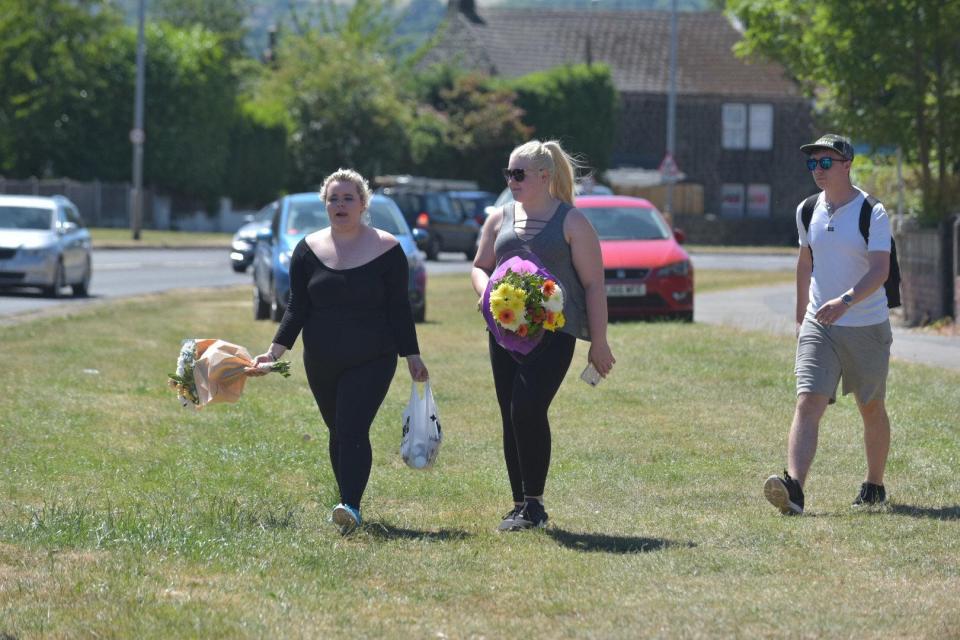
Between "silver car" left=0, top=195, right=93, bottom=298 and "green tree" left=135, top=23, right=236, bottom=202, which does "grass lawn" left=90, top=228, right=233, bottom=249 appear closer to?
"green tree" left=135, top=23, right=236, bottom=202

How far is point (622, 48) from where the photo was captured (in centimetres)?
7550

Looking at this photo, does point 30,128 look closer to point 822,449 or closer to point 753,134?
point 753,134

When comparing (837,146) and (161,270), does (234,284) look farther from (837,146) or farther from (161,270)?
(837,146)

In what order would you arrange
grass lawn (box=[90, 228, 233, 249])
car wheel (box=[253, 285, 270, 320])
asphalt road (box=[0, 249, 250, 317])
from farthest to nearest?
1. grass lawn (box=[90, 228, 233, 249])
2. asphalt road (box=[0, 249, 250, 317])
3. car wheel (box=[253, 285, 270, 320])

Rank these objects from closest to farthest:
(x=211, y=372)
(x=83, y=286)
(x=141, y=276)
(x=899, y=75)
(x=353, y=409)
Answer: (x=353, y=409), (x=211, y=372), (x=899, y=75), (x=83, y=286), (x=141, y=276)

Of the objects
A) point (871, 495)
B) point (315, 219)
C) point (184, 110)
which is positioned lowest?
point (871, 495)

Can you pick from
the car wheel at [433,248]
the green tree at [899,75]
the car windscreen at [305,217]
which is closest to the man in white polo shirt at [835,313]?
the car windscreen at [305,217]

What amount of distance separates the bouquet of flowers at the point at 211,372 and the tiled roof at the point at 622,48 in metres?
64.7

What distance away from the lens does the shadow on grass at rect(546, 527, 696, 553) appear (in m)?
7.34

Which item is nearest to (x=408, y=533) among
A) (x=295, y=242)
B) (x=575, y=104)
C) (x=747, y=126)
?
(x=295, y=242)

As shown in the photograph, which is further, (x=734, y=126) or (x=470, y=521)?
(x=734, y=126)

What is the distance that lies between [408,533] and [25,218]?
63.8 ft

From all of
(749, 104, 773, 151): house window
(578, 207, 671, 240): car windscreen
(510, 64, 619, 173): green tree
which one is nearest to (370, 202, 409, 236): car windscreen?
(578, 207, 671, 240): car windscreen

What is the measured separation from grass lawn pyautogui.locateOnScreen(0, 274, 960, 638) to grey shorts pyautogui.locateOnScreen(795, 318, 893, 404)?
605 millimetres
